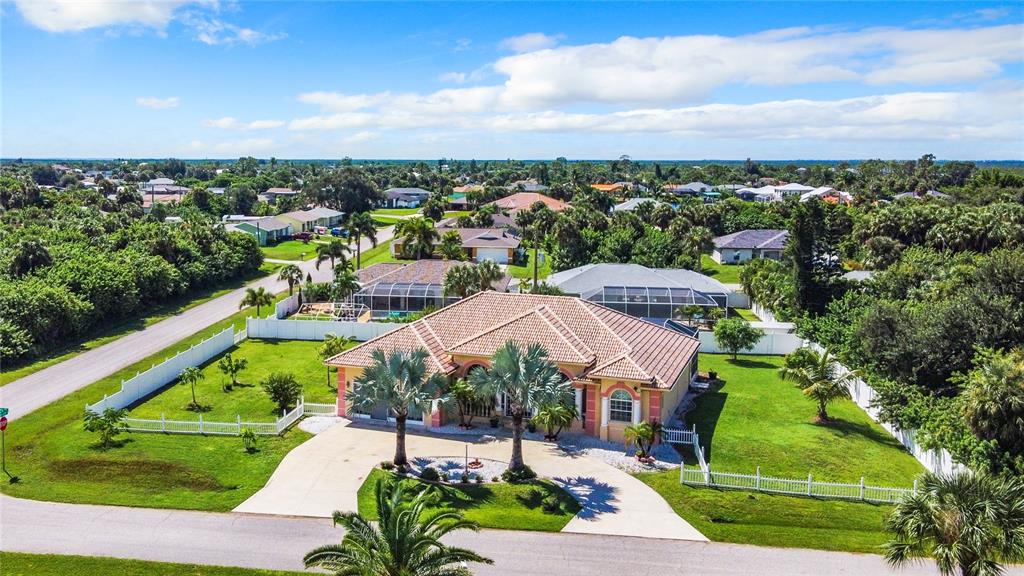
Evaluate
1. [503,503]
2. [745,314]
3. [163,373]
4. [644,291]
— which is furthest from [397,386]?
[745,314]

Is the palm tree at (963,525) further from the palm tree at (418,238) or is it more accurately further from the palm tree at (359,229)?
the palm tree at (418,238)

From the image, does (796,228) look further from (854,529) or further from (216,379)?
(216,379)

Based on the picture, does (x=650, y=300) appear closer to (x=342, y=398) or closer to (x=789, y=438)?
(x=789, y=438)

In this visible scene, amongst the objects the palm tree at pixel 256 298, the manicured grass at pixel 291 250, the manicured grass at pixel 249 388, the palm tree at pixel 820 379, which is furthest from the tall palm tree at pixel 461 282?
the manicured grass at pixel 291 250

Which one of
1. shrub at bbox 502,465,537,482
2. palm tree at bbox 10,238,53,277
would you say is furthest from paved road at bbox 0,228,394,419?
shrub at bbox 502,465,537,482

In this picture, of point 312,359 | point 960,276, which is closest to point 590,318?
point 312,359

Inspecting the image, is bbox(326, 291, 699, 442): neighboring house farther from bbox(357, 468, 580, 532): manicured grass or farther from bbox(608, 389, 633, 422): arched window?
bbox(357, 468, 580, 532): manicured grass
